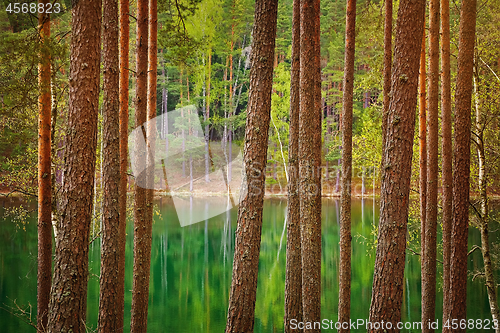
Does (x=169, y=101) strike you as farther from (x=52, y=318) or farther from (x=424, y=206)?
(x=52, y=318)

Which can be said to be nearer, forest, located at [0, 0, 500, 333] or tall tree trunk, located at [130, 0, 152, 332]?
forest, located at [0, 0, 500, 333]

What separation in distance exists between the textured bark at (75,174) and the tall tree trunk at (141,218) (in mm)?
2610

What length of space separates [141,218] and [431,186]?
501cm

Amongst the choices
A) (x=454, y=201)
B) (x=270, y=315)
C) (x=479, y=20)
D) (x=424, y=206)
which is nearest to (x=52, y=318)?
(x=454, y=201)

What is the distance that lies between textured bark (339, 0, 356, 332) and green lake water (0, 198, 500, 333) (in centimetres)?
314

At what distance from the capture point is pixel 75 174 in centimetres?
402

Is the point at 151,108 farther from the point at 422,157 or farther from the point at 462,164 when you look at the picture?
the point at 422,157

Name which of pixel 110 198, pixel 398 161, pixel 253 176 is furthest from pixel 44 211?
pixel 398 161

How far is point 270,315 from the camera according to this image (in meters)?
11.1

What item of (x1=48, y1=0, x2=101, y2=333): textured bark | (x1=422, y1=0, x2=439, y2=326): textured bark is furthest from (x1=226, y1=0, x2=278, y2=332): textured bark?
(x1=422, y1=0, x2=439, y2=326): textured bark

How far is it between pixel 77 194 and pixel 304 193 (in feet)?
8.95

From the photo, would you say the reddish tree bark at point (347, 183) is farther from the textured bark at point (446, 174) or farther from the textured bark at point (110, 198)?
the textured bark at point (110, 198)

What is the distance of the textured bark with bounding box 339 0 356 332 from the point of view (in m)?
7.16

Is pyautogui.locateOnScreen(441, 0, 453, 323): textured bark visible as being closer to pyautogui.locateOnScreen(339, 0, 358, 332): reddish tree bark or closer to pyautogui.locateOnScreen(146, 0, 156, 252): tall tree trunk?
pyautogui.locateOnScreen(339, 0, 358, 332): reddish tree bark
